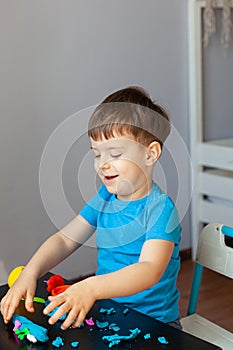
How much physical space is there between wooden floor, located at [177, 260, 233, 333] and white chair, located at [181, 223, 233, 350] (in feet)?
2.51

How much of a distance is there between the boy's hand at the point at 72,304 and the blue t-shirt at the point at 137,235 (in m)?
0.24

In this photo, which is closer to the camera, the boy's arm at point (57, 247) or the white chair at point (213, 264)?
the boy's arm at point (57, 247)

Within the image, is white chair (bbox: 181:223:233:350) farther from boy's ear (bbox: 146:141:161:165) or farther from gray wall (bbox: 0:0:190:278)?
gray wall (bbox: 0:0:190:278)

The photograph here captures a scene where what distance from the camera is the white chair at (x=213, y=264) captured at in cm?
138

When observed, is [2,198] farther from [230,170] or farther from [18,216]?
[230,170]

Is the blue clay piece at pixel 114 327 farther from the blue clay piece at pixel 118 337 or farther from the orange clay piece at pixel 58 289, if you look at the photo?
the orange clay piece at pixel 58 289

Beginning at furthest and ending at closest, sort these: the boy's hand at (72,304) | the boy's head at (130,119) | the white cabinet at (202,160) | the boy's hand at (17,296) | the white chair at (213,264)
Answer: the white cabinet at (202,160) → the white chair at (213,264) → the boy's head at (130,119) → the boy's hand at (17,296) → the boy's hand at (72,304)

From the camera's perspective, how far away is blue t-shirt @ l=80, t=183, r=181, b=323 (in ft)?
3.97

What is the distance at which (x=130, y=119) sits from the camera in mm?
1199

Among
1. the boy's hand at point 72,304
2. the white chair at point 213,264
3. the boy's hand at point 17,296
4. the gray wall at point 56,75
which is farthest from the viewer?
the gray wall at point 56,75

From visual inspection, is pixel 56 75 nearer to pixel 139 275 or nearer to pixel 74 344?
pixel 139 275

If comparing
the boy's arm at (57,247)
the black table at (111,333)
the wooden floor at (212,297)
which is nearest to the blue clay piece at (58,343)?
the black table at (111,333)

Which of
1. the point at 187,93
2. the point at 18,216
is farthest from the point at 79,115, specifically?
the point at 187,93

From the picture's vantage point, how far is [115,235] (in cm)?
128
